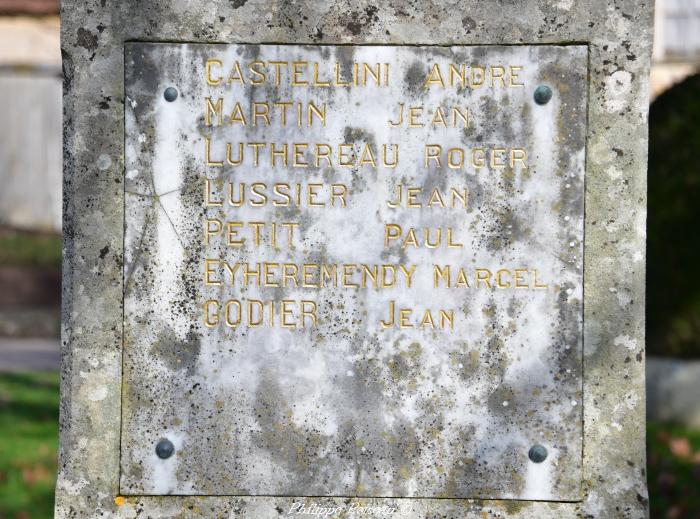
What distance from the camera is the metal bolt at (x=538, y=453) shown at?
2834 millimetres

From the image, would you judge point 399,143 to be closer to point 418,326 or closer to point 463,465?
point 418,326

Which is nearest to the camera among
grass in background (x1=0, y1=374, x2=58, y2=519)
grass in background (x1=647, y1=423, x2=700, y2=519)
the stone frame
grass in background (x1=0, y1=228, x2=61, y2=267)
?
the stone frame

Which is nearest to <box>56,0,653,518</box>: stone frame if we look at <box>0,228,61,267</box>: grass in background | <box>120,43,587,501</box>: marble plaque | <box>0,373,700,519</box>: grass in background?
<box>120,43,587,501</box>: marble plaque

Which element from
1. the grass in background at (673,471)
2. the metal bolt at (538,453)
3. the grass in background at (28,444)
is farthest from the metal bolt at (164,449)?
the grass in background at (673,471)

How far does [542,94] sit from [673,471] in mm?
2991

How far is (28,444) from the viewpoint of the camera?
5.84m

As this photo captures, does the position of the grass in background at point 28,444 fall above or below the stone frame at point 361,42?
below

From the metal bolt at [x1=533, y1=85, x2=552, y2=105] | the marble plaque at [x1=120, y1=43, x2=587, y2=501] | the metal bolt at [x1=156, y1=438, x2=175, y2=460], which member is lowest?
the metal bolt at [x1=156, y1=438, x2=175, y2=460]

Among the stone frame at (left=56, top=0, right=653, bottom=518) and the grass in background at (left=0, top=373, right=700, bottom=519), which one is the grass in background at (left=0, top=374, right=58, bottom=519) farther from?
the stone frame at (left=56, top=0, right=653, bottom=518)

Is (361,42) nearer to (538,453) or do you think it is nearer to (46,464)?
(538,453)

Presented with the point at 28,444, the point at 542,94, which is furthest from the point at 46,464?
the point at 542,94

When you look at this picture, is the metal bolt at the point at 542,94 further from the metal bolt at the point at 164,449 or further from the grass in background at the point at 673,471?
the grass in background at the point at 673,471

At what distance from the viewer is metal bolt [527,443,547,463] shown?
2834 millimetres

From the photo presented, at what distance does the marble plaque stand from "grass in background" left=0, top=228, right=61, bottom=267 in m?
8.89
